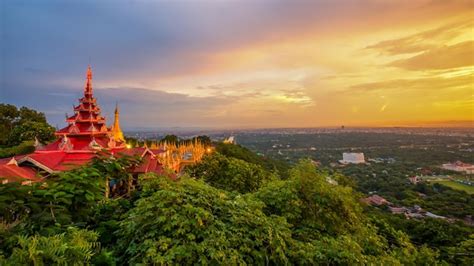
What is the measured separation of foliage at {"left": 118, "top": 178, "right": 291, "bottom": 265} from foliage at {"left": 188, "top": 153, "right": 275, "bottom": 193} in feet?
25.3

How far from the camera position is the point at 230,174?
1314 centimetres

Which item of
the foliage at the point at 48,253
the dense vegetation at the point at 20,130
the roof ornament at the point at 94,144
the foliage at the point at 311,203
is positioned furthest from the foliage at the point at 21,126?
the foliage at the point at 48,253

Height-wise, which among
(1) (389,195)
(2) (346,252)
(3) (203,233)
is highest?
(3) (203,233)

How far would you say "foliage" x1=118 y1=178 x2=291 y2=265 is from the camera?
3.39m

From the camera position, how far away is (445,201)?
3291 cm

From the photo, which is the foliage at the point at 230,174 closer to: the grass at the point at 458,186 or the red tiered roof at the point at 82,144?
the red tiered roof at the point at 82,144

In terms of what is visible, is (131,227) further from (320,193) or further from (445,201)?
(445,201)

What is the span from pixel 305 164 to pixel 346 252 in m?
3.26

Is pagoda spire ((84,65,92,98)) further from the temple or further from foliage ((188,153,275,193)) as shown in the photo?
foliage ((188,153,275,193))

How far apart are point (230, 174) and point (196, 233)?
30.8 feet

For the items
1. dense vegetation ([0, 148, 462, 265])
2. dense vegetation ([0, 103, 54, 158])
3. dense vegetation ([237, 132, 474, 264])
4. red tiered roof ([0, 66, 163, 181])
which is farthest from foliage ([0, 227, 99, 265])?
dense vegetation ([0, 103, 54, 158])

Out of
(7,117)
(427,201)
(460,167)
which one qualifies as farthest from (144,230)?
(460,167)

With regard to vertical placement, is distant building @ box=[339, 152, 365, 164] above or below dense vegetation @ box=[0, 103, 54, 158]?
below

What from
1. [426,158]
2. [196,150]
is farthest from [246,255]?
[426,158]
